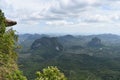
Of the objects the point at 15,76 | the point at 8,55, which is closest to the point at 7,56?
the point at 8,55

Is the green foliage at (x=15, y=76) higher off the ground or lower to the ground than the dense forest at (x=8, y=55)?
lower

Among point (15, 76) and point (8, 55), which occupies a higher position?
point (8, 55)

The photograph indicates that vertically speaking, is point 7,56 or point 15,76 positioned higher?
point 7,56

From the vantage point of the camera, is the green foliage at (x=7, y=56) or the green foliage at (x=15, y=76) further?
the green foliage at (x=7, y=56)

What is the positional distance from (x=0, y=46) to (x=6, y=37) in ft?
3.63

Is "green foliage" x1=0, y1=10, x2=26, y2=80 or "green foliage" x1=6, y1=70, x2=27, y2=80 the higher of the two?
"green foliage" x1=0, y1=10, x2=26, y2=80

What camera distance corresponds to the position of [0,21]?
28.7m

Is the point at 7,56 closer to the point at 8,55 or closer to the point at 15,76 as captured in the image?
the point at 8,55

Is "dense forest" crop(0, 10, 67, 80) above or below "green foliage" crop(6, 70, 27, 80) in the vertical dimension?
above

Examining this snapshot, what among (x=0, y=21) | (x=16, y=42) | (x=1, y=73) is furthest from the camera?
(x=16, y=42)

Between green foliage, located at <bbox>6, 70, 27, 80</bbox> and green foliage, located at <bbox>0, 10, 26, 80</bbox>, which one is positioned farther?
green foliage, located at <bbox>0, 10, 26, 80</bbox>

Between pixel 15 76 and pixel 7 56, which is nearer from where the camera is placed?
pixel 15 76

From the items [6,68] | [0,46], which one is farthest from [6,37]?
[6,68]

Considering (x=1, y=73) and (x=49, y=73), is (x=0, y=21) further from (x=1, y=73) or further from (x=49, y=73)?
(x=49, y=73)
